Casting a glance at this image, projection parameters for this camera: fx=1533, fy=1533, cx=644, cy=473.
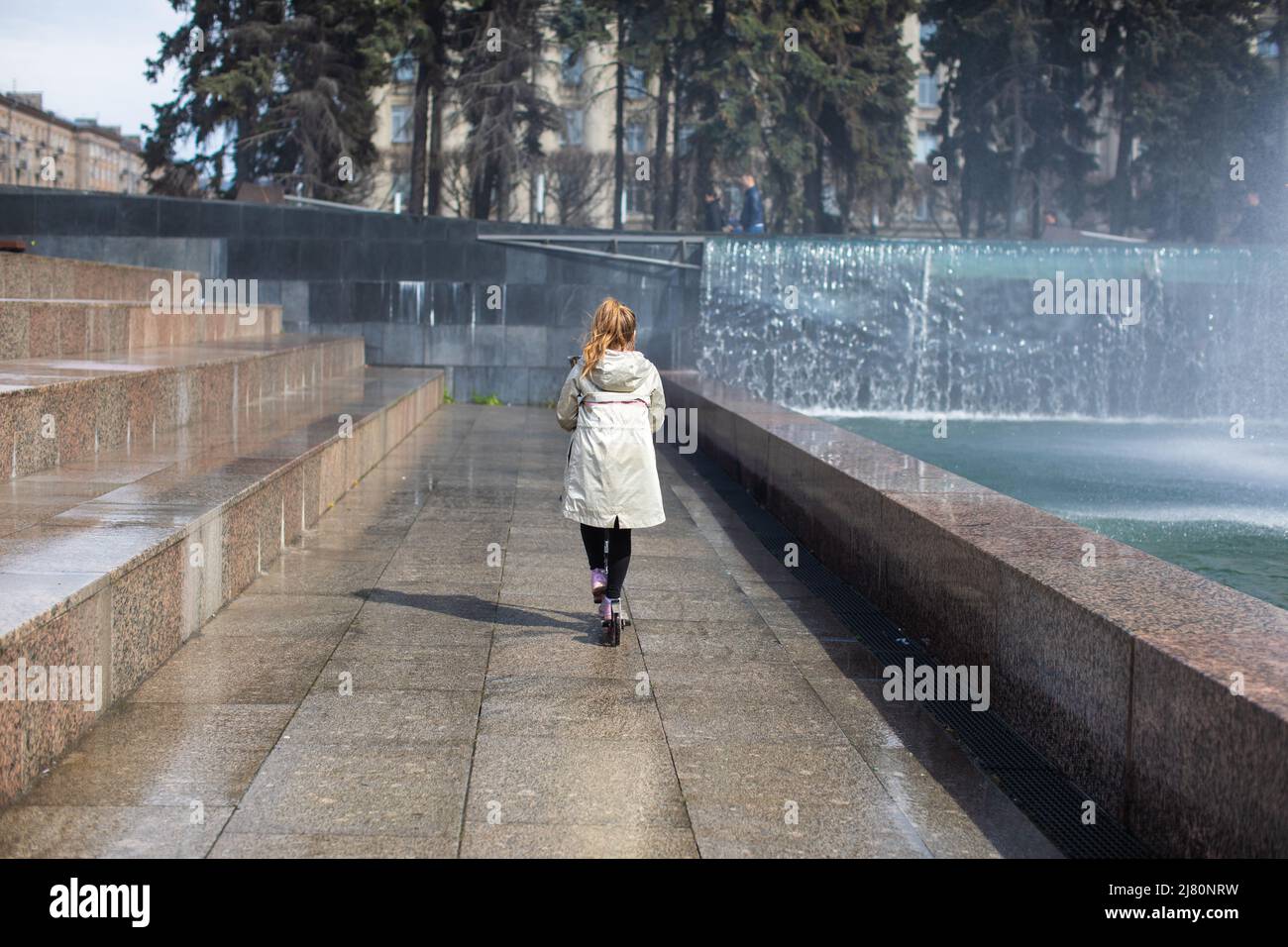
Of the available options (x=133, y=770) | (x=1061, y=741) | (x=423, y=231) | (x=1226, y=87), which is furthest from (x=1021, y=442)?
(x=1226, y=87)

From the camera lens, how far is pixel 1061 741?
16.1ft

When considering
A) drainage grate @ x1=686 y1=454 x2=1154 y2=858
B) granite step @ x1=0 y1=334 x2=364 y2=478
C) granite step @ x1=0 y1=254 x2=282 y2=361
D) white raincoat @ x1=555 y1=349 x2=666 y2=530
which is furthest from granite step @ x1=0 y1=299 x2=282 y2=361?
drainage grate @ x1=686 y1=454 x2=1154 y2=858

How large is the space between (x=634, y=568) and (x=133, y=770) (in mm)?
4088

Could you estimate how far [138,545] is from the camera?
218 inches

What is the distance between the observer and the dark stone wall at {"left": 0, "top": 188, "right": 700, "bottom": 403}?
20.8 metres

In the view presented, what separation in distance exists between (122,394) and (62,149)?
287 ft

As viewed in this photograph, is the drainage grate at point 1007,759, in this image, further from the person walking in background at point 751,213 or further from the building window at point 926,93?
the building window at point 926,93

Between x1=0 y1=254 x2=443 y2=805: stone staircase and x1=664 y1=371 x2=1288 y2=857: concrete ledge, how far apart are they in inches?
120

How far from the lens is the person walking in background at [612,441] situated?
666 centimetres

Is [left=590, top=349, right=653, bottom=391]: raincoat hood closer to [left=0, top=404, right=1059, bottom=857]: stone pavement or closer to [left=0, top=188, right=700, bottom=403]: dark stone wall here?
[left=0, top=404, right=1059, bottom=857]: stone pavement

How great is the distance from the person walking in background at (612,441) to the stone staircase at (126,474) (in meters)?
1.59

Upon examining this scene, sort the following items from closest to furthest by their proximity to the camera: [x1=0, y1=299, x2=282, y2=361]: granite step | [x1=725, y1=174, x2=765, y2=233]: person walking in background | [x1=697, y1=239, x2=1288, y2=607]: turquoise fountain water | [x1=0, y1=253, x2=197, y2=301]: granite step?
[x1=0, y1=299, x2=282, y2=361]: granite step < [x1=0, y1=253, x2=197, y2=301]: granite step < [x1=697, y1=239, x2=1288, y2=607]: turquoise fountain water < [x1=725, y1=174, x2=765, y2=233]: person walking in background

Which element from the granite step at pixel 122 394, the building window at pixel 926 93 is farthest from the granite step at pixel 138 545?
the building window at pixel 926 93

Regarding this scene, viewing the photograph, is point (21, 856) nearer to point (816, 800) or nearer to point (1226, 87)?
point (816, 800)
